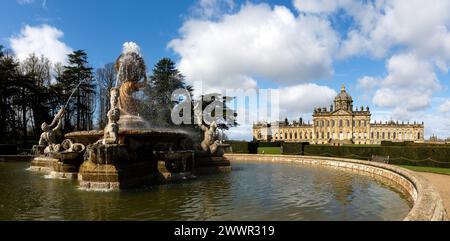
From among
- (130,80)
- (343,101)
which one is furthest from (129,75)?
(343,101)

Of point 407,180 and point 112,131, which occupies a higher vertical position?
point 112,131

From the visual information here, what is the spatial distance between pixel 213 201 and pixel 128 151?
4.12 meters

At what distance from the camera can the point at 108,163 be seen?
10391 millimetres

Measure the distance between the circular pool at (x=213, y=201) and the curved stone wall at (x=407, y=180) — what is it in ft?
1.29

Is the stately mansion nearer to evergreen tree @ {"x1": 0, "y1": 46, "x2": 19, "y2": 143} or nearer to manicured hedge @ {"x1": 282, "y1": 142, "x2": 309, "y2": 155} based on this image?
manicured hedge @ {"x1": 282, "y1": 142, "x2": 309, "y2": 155}

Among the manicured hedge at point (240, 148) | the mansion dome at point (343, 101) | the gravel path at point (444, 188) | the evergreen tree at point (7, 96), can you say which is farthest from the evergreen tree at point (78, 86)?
the mansion dome at point (343, 101)

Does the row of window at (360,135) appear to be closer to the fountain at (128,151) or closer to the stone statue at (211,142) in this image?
the stone statue at (211,142)

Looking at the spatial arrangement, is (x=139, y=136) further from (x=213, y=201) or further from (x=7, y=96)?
(x=7, y=96)

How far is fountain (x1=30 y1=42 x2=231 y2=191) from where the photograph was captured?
10383 millimetres

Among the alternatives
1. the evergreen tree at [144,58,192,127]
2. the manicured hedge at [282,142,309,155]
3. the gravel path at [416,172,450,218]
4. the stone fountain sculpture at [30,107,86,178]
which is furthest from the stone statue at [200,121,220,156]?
the evergreen tree at [144,58,192,127]

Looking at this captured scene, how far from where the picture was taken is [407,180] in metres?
10.8

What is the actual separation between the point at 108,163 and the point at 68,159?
4007 mm

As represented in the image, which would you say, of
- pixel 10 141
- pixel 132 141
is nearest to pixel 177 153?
pixel 132 141

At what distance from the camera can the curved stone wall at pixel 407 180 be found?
5698 mm
